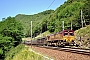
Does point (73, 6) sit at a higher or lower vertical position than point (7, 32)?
higher

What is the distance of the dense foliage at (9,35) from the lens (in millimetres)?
66375

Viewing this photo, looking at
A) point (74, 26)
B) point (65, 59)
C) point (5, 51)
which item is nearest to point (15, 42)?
point (5, 51)

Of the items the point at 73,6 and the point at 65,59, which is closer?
the point at 65,59

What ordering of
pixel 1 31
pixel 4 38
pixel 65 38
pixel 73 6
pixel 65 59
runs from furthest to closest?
pixel 73 6 < pixel 1 31 < pixel 4 38 < pixel 65 38 < pixel 65 59

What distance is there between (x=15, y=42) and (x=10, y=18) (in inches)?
457

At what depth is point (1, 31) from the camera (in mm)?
72812

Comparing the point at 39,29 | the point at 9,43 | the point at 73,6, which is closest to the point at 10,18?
the point at 9,43

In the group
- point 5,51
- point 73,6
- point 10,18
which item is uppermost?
point 73,6

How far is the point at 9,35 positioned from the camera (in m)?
73.9

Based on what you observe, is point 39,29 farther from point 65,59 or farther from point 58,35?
point 65,59

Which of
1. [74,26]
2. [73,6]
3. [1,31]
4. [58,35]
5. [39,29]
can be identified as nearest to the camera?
[58,35]

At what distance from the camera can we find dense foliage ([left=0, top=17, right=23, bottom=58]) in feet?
218

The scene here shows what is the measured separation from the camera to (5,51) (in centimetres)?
6700

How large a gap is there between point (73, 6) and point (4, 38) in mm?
46556
